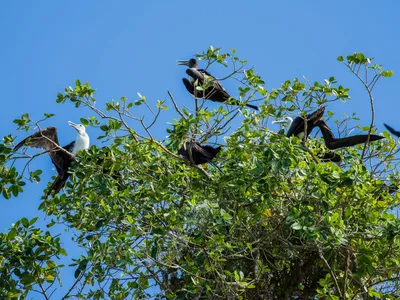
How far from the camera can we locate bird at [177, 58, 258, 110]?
25.5 feet

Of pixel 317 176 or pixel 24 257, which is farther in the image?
pixel 24 257

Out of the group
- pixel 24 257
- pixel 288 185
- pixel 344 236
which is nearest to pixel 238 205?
pixel 288 185

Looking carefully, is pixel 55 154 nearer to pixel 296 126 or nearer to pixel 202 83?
pixel 202 83

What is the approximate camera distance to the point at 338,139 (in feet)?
25.3

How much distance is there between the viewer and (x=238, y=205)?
688 centimetres

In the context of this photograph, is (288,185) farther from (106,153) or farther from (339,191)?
(106,153)

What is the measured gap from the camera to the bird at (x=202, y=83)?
25.5 feet

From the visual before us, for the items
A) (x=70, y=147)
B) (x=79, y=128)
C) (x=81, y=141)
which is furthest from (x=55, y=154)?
(x=79, y=128)

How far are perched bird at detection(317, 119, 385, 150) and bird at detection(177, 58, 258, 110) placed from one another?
2.13 feet

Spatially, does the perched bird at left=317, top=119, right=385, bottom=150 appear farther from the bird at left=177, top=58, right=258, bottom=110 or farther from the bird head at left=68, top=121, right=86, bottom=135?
the bird head at left=68, top=121, right=86, bottom=135

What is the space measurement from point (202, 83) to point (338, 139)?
5.33 ft

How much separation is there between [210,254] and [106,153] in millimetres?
1314

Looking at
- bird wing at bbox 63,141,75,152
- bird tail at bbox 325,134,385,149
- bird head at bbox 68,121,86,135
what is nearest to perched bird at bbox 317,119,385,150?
bird tail at bbox 325,134,385,149

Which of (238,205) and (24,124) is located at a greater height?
(24,124)
